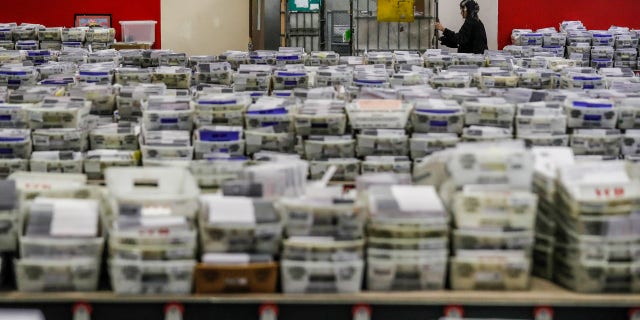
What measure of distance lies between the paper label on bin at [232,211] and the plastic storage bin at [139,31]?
51.4 feet

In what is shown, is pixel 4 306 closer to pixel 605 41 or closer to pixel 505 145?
pixel 505 145

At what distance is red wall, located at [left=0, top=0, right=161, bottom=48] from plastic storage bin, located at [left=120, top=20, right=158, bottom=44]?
249 mm

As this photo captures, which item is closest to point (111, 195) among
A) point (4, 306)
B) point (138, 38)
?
point (4, 306)

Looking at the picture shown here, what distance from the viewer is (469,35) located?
14.5 m

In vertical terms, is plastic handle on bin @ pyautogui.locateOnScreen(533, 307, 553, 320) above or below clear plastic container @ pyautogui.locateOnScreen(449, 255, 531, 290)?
below

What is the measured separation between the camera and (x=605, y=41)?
1703cm

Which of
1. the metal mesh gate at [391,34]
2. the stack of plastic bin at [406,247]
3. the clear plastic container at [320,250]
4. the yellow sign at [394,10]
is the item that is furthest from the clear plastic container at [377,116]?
the metal mesh gate at [391,34]

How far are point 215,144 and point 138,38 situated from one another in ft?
44.5

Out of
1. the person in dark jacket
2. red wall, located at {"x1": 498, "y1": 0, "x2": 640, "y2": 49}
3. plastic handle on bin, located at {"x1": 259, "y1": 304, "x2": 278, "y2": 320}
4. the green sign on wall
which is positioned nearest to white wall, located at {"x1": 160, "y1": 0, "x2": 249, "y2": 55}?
the green sign on wall

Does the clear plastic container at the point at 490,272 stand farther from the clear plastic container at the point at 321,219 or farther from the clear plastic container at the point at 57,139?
the clear plastic container at the point at 57,139

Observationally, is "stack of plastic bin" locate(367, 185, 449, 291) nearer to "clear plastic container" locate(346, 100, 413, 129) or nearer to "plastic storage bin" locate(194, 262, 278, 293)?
"plastic storage bin" locate(194, 262, 278, 293)

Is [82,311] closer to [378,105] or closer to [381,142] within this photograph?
[381,142]

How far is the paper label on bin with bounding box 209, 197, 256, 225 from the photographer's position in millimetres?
4211

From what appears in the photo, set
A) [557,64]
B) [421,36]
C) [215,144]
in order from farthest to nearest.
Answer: [421,36]
[557,64]
[215,144]
